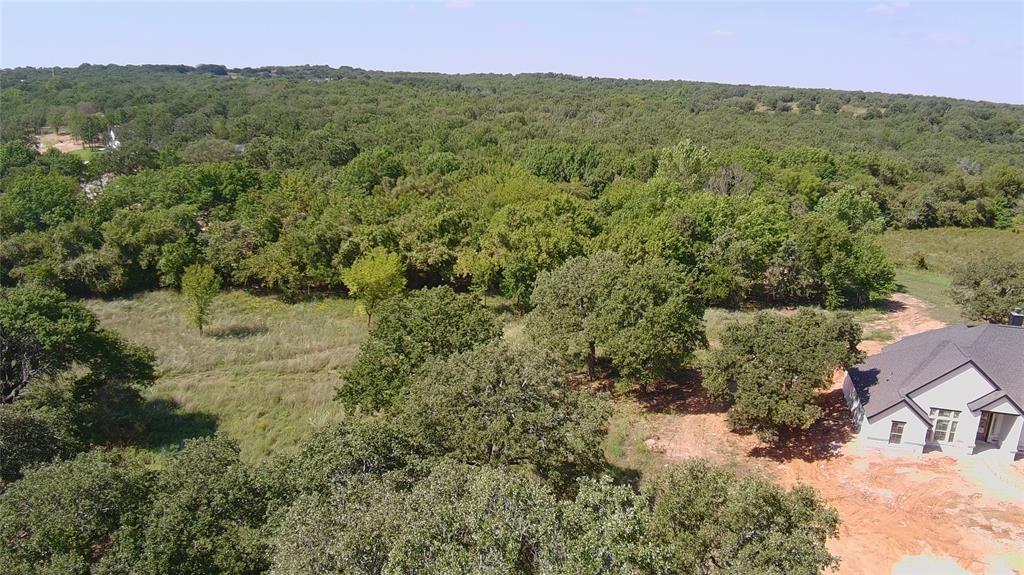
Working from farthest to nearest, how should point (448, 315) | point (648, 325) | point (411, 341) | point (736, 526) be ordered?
point (648, 325)
point (448, 315)
point (411, 341)
point (736, 526)

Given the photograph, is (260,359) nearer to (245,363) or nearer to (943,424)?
(245,363)

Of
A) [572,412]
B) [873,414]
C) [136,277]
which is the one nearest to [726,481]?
[572,412]

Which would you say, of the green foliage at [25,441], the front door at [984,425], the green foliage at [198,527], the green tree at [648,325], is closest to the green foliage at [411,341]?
the green tree at [648,325]

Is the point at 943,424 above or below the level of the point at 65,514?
below

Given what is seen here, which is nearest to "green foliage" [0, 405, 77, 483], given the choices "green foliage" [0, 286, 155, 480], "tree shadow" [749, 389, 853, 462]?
"green foliage" [0, 286, 155, 480]

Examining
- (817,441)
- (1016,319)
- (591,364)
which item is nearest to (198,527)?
(591,364)
